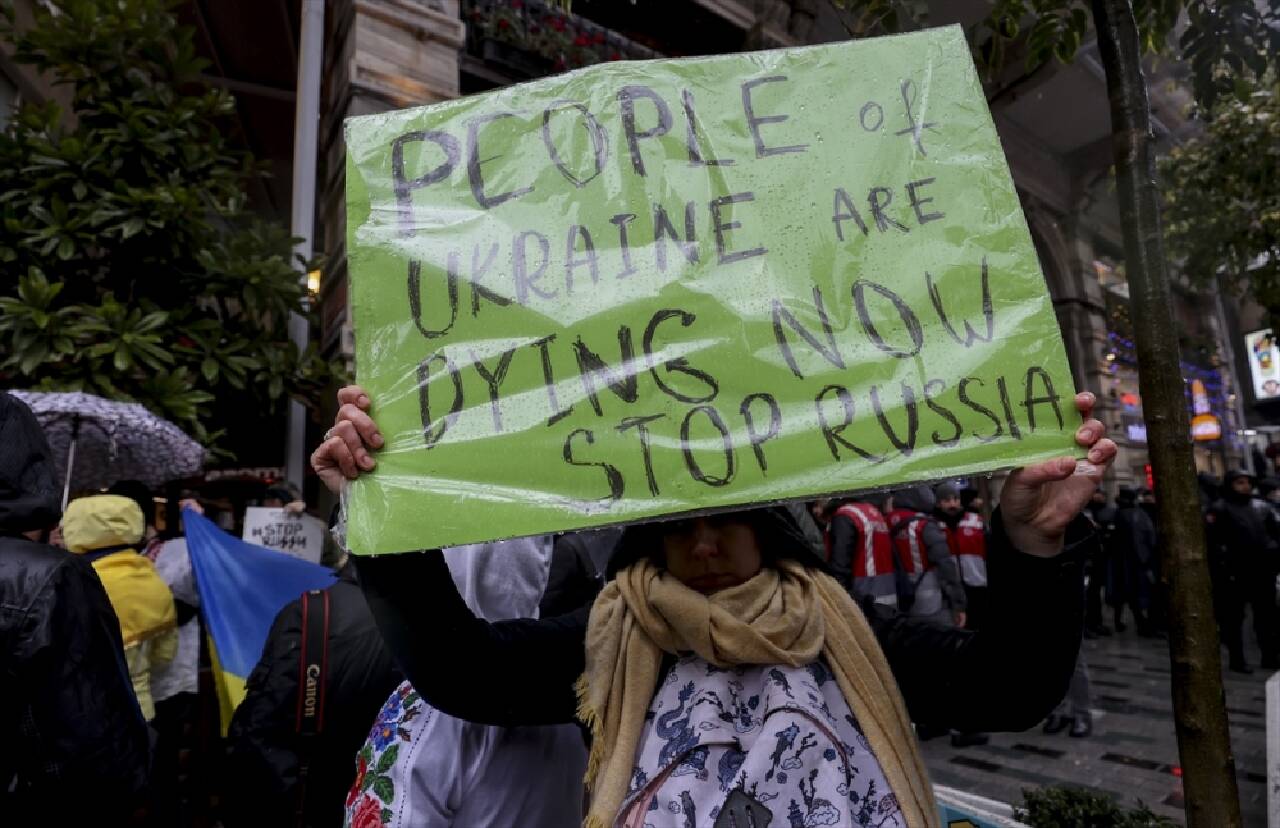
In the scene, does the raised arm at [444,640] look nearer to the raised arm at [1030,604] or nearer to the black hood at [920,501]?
the raised arm at [1030,604]

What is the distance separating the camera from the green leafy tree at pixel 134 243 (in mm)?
5324

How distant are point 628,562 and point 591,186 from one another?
728 mm

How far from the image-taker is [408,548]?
1.25m

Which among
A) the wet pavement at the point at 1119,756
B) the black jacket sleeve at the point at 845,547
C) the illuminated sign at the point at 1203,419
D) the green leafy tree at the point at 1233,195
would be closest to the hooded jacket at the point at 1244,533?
the wet pavement at the point at 1119,756

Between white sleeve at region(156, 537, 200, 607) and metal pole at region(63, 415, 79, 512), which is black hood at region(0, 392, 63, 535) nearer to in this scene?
white sleeve at region(156, 537, 200, 607)

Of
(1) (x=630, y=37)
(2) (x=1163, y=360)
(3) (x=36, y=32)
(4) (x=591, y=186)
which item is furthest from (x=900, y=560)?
(1) (x=630, y=37)

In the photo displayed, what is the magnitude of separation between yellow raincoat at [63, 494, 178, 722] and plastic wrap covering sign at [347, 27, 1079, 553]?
2.79 meters

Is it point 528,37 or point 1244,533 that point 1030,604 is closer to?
point 1244,533

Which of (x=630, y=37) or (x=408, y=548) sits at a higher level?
(x=630, y=37)

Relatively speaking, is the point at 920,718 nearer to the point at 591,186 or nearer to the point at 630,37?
the point at 591,186

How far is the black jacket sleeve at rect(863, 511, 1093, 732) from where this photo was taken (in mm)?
1347

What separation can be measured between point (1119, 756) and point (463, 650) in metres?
5.55

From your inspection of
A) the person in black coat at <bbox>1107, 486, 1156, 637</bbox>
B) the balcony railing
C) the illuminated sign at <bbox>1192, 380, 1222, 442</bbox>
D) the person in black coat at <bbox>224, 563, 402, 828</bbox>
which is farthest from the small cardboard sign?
the illuminated sign at <bbox>1192, 380, 1222, 442</bbox>

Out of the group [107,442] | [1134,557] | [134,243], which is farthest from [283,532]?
[1134,557]
